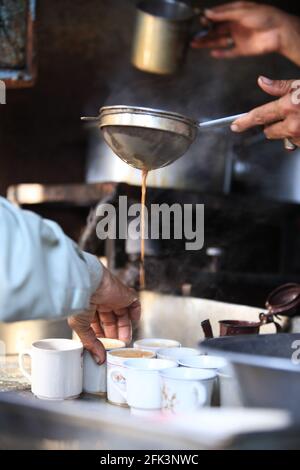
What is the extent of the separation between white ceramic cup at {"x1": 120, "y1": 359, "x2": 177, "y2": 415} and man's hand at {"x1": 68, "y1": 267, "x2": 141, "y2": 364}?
0.66ft

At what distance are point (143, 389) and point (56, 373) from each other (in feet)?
0.85

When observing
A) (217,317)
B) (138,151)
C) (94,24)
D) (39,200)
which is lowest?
(217,317)

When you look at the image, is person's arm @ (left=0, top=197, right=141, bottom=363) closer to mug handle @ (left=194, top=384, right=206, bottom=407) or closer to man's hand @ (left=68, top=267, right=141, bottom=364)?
man's hand @ (left=68, top=267, right=141, bottom=364)

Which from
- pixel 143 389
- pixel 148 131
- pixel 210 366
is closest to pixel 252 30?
pixel 148 131

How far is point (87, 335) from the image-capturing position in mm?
1571

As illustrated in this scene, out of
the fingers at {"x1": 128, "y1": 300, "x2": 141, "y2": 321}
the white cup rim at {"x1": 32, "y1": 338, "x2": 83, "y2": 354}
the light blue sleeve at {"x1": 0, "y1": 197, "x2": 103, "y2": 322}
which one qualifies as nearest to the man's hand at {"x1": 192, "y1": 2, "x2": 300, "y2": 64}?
the fingers at {"x1": 128, "y1": 300, "x2": 141, "y2": 321}

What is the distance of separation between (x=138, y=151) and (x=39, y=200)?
62.9 inches

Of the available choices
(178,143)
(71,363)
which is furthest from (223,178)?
(71,363)

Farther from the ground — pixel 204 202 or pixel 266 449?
pixel 204 202

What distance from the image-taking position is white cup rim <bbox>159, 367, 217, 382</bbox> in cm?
128

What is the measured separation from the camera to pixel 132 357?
5.09 feet

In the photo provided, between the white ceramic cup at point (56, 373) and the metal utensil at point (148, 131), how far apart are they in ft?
1.86

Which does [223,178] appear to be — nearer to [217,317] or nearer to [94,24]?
[94,24]

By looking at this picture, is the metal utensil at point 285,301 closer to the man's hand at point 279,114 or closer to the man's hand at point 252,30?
the man's hand at point 279,114
